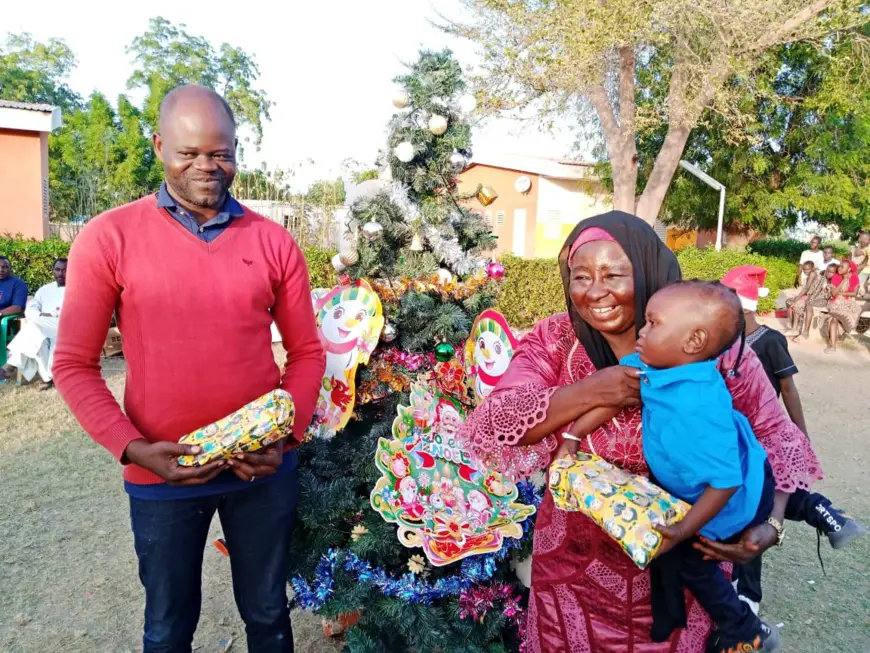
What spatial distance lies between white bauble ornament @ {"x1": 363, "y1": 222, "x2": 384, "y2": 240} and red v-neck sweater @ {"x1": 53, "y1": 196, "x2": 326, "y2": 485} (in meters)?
1.01

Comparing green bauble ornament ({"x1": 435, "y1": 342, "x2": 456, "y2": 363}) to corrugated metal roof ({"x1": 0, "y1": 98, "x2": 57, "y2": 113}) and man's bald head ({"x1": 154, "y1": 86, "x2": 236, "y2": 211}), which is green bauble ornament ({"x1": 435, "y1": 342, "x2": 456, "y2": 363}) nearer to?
man's bald head ({"x1": 154, "y1": 86, "x2": 236, "y2": 211})

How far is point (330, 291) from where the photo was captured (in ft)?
9.34

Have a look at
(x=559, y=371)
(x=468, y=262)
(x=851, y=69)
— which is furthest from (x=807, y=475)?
(x=851, y=69)

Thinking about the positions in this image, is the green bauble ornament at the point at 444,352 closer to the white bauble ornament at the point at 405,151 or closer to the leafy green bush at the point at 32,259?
the white bauble ornament at the point at 405,151

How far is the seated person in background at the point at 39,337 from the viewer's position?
22.4 feet

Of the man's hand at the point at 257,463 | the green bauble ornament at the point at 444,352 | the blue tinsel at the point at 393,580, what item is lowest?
the blue tinsel at the point at 393,580

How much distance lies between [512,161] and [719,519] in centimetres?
1972

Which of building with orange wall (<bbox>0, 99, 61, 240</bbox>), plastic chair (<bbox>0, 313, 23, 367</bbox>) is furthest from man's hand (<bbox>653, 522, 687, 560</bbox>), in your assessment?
building with orange wall (<bbox>0, 99, 61, 240</bbox>)

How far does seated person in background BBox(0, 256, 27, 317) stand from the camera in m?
7.21

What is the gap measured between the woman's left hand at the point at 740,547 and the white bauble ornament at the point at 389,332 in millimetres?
1649

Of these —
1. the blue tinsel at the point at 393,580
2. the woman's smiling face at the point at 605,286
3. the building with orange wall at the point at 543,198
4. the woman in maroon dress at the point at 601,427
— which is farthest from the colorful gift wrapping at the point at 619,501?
the building with orange wall at the point at 543,198

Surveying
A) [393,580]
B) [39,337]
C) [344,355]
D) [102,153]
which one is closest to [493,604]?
[393,580]

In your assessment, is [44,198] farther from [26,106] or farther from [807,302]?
[807,302]

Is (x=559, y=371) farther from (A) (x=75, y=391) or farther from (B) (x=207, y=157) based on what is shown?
(A) (x=75, y=391)
